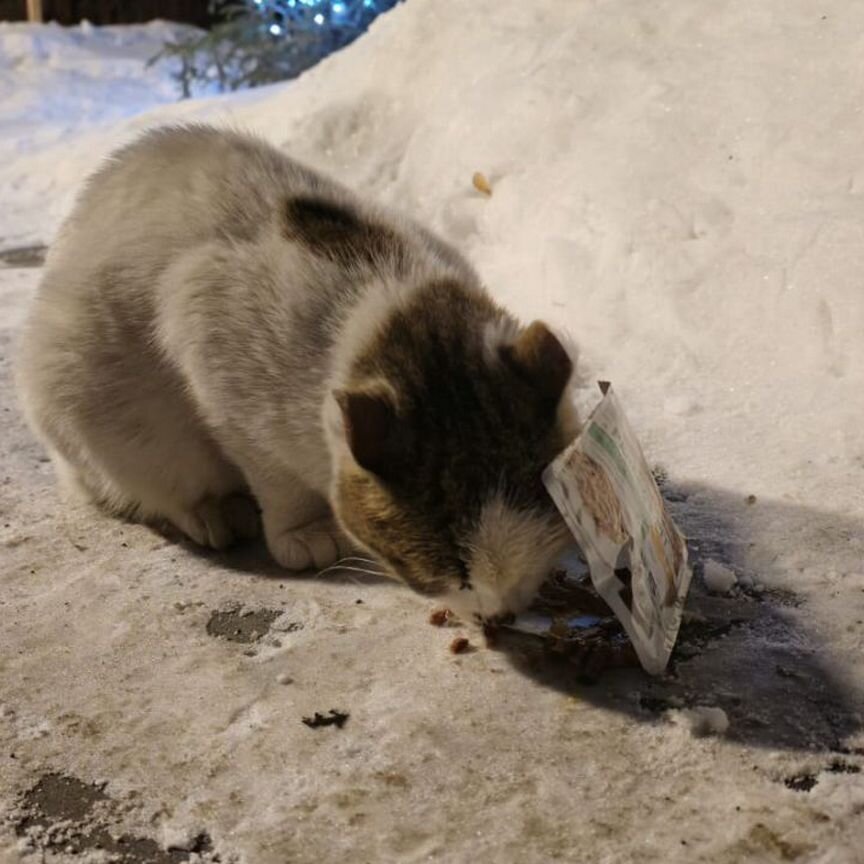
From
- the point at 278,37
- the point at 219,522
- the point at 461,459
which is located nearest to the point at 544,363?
the point at 461,459

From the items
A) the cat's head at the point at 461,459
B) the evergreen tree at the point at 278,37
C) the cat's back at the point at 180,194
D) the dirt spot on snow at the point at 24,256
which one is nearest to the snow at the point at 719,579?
the cat's head at the point at 461,459

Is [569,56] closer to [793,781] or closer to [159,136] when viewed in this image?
[159,136]

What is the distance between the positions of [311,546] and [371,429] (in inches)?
26.2

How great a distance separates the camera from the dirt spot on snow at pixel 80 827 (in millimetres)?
1610

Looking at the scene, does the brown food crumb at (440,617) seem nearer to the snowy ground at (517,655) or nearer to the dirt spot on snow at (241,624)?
the snowy ground at (517,655)

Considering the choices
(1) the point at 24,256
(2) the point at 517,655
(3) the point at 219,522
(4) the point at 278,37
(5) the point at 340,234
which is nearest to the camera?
(2) the point at 517,655

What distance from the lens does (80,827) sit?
1.66 metres

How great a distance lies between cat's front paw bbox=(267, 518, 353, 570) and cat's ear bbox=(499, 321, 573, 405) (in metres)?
0.69

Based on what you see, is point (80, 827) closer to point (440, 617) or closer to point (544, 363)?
point (440, 617)

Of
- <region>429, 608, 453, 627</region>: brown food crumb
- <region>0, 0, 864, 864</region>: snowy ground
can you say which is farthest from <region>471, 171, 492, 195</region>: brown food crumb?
<region>429, 608, 453, 627</region>: brown food crumb

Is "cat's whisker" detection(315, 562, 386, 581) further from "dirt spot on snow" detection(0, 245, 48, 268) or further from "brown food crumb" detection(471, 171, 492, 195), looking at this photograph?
"dirt spot on snow" detection(0, 245, 48, 268)

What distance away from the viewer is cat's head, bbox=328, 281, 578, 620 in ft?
5.96

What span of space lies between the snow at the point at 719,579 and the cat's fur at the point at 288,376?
0.50 metres

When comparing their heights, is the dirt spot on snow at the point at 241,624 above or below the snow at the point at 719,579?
below
